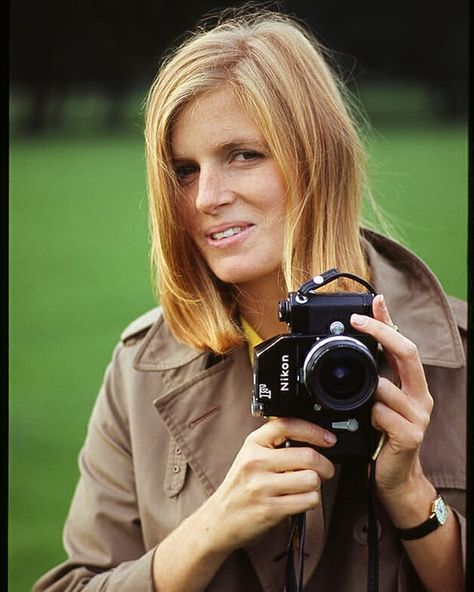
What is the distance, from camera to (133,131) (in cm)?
159

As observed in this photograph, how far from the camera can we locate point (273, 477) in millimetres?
1152

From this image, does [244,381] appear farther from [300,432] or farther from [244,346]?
[300,432]

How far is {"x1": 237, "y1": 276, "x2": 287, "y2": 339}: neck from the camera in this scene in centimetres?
134

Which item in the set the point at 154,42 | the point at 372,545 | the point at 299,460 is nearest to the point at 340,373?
the point at 299,460

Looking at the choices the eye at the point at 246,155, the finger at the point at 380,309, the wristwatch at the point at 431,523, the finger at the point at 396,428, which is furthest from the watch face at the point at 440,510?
the eye at the point at 246,155

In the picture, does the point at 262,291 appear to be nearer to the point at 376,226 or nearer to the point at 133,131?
the point at 376,226

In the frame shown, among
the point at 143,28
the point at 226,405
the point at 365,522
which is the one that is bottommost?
the point at 365,522

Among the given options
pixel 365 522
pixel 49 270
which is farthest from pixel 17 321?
pixel 365 522

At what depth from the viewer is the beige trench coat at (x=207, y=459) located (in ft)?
4.20

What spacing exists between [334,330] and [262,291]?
0.82ft

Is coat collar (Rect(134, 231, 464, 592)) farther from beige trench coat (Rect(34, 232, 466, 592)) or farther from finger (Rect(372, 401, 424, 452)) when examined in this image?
finger (Rect(372, 401, 424, 452))

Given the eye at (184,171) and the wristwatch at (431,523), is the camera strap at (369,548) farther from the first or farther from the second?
the eye at (184,171)

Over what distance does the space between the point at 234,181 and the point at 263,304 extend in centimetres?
19

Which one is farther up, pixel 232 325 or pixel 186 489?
pixel 232 325
